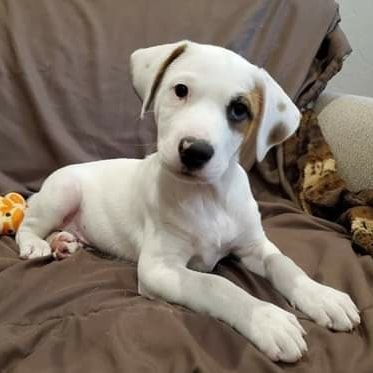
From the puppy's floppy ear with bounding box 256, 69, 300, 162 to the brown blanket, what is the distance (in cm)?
30

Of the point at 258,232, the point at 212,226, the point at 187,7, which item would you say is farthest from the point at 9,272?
the point at 187,7

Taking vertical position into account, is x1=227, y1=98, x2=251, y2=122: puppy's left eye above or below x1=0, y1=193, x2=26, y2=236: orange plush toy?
above

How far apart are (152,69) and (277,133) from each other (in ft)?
0.92

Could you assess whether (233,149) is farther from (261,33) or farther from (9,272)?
(261,33)

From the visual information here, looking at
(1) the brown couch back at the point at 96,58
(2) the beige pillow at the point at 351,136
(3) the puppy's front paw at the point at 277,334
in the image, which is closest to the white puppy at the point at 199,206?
(3) the puppy's front paw at the point at 277,334

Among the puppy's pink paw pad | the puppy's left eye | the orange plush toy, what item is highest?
the puppy's left eye

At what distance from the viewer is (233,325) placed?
1028mm

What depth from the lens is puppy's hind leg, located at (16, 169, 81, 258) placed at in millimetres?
1438

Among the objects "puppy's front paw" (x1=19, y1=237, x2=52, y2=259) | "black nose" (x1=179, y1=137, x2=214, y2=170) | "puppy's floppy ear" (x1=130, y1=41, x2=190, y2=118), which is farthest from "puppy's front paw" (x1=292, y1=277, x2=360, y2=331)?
"puppy's front paw" (x1=19, y1=237, x2=52, y2=259)

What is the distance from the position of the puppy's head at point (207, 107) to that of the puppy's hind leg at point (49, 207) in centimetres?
37

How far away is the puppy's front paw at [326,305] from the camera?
106cm

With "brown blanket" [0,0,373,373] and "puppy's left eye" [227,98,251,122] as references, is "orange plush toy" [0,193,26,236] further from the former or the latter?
"puppy's left eye" [227,98,251,122]

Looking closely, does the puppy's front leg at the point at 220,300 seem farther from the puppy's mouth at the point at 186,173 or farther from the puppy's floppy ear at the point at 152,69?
the puppy's floppy ear at the point at 152,69

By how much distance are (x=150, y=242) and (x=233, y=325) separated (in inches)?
11.2
